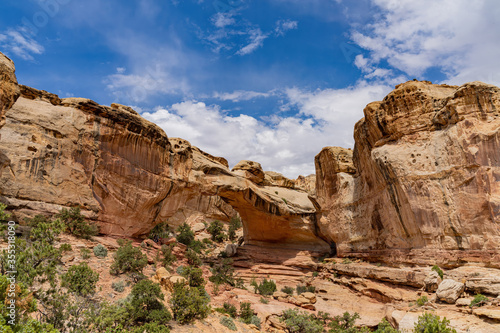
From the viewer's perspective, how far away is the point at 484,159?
18.3 meters

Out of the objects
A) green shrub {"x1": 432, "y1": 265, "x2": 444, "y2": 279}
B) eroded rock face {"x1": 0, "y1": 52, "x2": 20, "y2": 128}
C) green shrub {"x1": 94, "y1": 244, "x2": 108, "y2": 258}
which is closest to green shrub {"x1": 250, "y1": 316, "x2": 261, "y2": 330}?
green shrub {"x1": 94, "y1": 244, "x2": 108, "y2": 258}

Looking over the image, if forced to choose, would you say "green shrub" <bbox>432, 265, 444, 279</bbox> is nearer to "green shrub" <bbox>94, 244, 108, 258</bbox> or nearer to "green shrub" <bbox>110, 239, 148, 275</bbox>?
"green shrub" <bbox>110, 239, 148, 275</bbox>

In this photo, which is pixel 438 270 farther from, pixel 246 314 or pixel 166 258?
pixel 166 258

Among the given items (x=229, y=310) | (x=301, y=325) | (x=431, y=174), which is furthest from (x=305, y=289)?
(x=431, y=174)

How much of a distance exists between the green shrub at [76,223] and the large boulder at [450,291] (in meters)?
20.7

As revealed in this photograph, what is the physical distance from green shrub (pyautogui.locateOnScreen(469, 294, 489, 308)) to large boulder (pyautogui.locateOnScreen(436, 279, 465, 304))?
3.71ft

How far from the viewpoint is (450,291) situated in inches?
637

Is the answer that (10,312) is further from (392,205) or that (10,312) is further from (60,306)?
(392,205)

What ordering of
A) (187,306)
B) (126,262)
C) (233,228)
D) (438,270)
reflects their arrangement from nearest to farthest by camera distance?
(187,306) < (126,262) < (438,270) < (233,228)

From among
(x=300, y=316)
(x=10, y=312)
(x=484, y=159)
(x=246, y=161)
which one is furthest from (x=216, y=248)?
(x=10, y=312)

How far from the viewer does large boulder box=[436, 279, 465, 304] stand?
1603 centimetres

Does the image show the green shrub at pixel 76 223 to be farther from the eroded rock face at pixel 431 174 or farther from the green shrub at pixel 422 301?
the eroded rock face at pixel 431 174

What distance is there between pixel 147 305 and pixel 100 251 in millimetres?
6657

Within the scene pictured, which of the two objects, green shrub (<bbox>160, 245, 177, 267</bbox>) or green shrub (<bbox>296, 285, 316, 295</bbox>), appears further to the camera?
green shrub (<bbox>296, 285, 316, 295</bbox>)
